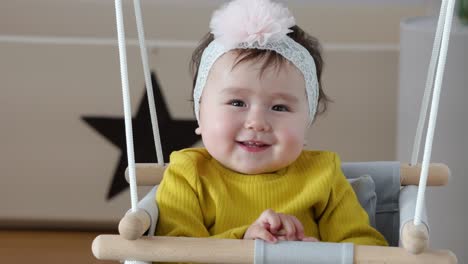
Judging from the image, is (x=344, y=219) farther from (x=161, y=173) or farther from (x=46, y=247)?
(x=46, y=247)

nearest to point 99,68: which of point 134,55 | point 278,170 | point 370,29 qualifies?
point 134,55

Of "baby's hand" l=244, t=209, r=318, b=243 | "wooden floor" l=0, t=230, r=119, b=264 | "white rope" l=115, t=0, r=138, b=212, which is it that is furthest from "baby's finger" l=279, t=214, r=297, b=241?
"wooden floor" l=0, t=230, r=119, b=264

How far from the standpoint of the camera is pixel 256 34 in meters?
1.39

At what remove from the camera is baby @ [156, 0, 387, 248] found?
4.54 feet

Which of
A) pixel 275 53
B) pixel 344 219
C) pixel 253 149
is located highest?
pixel 275 53

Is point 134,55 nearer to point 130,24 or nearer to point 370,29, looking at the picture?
point 130,24

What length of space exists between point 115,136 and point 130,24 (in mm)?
317

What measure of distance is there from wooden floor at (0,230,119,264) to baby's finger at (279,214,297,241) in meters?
1.22

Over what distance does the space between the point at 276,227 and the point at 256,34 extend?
30 centimetres

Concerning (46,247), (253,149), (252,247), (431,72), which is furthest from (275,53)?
(46,247)

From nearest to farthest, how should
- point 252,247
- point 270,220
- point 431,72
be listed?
1. point 252,247
2. point 270,220
3. point 431,72

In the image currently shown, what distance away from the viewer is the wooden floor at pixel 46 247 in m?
2.42

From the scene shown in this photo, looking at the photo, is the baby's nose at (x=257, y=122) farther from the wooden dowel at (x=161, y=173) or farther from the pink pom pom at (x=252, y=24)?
the wooden dowel at (x=161, y=173)

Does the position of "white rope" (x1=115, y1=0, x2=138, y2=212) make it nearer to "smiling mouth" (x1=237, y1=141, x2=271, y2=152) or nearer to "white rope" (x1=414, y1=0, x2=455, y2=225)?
"smiling mouth" (x1=237, y1=141, x2=271, y2=152)
